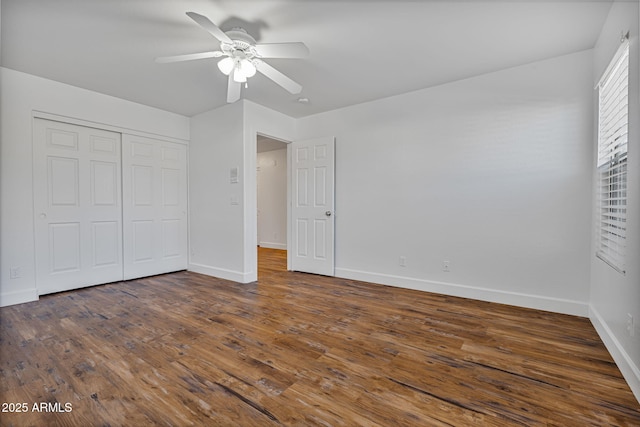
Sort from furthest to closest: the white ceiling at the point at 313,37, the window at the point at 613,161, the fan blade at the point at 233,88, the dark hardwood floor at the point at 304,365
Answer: the fan blade at the point at 233,88 < the white ceiling at the point at 313,37 < the window at the point at 613,161 < the dark hardwood floor at the point at 304,365

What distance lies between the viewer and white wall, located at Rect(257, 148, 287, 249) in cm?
741

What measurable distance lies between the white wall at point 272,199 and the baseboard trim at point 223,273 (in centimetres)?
289

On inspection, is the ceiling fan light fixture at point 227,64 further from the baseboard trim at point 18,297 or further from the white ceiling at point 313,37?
the baseboard trim at point 18,297

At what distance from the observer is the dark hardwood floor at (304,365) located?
1.48 metres

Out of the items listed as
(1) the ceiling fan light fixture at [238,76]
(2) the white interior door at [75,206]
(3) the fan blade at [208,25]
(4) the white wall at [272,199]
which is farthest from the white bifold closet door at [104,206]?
(4) the white wall at [272,199]

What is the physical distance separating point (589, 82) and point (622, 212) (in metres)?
1.50

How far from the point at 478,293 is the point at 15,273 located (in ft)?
16.6

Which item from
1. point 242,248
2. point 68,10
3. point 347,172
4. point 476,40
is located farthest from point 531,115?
point 68,10

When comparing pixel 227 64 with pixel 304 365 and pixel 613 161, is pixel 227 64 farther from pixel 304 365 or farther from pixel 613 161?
pixel 613 161

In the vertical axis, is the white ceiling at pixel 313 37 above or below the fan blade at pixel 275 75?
above

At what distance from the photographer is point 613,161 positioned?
2.19 meters

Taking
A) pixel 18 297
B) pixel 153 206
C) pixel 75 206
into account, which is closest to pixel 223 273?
pixel 153 206

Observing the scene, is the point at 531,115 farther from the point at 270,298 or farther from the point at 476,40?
the point at 270,298

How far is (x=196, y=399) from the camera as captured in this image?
1.59 m
